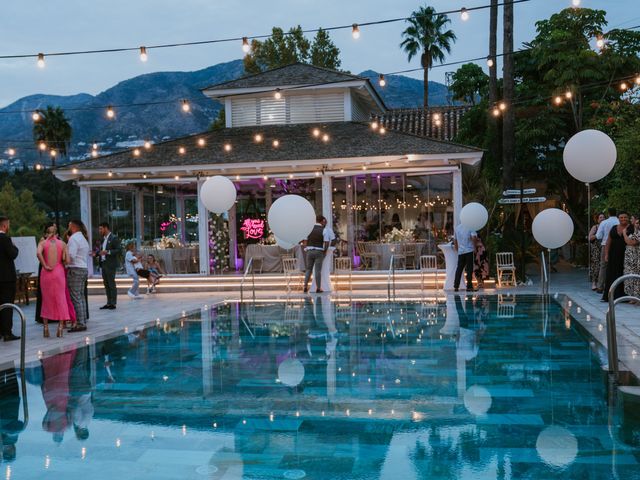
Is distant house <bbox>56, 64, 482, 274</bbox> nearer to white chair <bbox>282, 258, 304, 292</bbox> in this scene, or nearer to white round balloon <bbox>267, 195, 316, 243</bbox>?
white chair <bbox>282, 258, 304, 292</bbox>

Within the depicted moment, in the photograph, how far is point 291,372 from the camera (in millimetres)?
8141

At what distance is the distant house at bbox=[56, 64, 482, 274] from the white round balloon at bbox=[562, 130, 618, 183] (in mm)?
5672

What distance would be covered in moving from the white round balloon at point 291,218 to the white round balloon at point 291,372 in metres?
3.50

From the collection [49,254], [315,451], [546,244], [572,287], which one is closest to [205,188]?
[49,254]

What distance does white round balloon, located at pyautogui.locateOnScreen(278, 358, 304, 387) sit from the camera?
766 cm

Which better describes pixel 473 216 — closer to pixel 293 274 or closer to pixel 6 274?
pixel 293 274

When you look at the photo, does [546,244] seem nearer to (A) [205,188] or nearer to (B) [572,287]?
(B) [572,287]

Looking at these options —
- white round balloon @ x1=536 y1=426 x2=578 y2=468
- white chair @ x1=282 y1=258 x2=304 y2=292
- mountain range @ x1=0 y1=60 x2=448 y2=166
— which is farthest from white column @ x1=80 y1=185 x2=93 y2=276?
mountain range @ x1=0 y1=60 x2=448 y2=166

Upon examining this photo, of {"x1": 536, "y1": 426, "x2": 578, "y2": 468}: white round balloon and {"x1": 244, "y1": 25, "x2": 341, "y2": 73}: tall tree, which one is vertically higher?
{"x1": 244, "y1": 25, "x2": 341, "y2": 73}: tall tree

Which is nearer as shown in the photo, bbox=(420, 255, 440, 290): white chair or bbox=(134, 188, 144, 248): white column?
bbox=(420, 255, 440, 290): white chair

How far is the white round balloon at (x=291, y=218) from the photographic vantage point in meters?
11.9

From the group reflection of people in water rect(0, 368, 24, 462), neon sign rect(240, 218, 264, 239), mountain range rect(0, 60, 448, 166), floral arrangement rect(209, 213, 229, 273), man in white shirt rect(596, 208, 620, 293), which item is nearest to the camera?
reflection of people in water rect(0, 368, 24, 462)

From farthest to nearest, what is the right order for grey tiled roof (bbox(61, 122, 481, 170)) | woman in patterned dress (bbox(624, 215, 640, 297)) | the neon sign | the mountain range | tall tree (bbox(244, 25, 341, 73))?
the mountain range, tall tree (bbox(244, 25, 341, 73)), the neon sign, grey tiled roof (bbox(61, 122, 481, 170)), woman in patterned dress (bbox(624, 215, 640, 297))

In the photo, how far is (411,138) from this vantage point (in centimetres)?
1922
